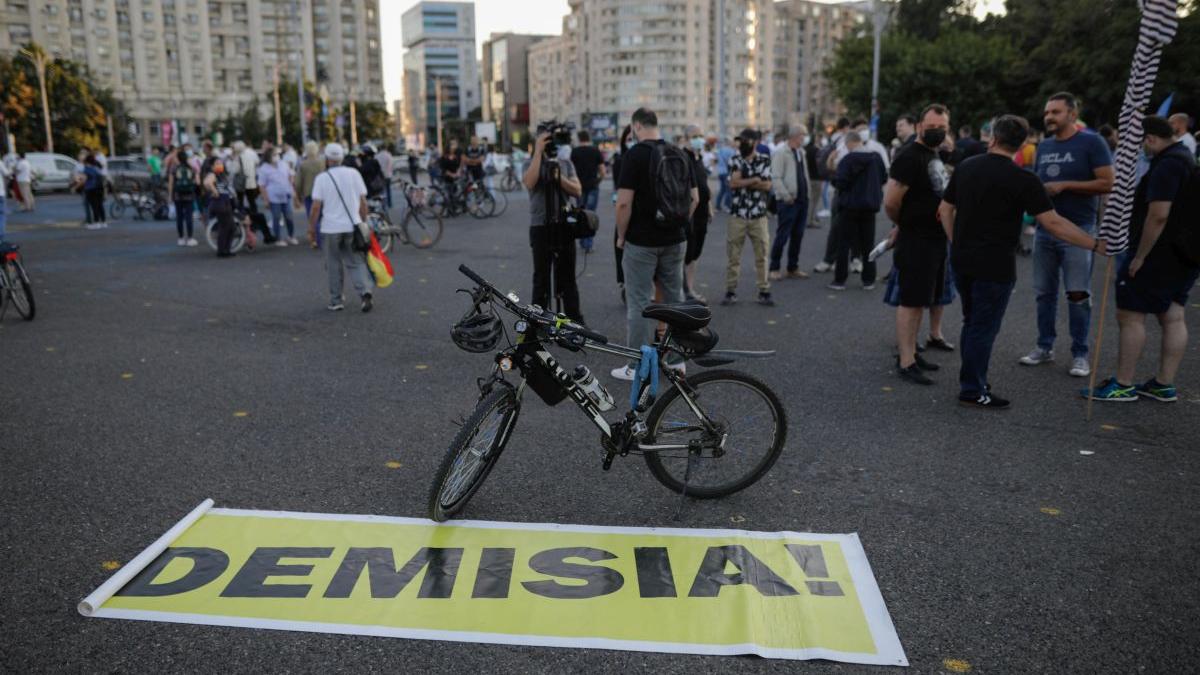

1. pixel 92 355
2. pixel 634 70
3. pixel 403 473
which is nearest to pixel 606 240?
pixel 92 355

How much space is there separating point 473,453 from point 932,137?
15.7ft

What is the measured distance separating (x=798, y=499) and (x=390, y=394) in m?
3.39

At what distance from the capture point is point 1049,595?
3686 millimetres

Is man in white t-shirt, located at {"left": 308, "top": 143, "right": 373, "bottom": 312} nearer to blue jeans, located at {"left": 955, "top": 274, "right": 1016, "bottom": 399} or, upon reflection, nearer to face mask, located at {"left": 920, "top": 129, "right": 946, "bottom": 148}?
face mask, located at {"left": 920, "top": 129, "right": 946, "bottom": 148}

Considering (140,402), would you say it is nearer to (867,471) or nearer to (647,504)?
(647,504)

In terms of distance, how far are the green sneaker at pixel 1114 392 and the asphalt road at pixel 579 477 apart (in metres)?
0.17

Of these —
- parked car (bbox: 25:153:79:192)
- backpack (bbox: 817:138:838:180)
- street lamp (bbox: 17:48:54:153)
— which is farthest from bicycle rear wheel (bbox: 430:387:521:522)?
street lamp (bbox: 17:48:54:153)

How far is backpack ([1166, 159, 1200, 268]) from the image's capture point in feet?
19.7

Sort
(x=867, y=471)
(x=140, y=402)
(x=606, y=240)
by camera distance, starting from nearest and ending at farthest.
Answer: (x=867, y=471)
(x=140, y=402)
(x=606, y=240)

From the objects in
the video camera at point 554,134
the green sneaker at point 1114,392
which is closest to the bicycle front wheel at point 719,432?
the green sneaker at point 1114,392

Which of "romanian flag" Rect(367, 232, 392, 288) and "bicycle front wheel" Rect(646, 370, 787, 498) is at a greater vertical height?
"romanian flag" Rect(367, 232, 392, 288)

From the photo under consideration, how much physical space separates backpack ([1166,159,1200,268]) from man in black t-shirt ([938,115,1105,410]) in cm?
62

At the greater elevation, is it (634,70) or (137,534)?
(634,70)

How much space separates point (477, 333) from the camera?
4.12 metres
